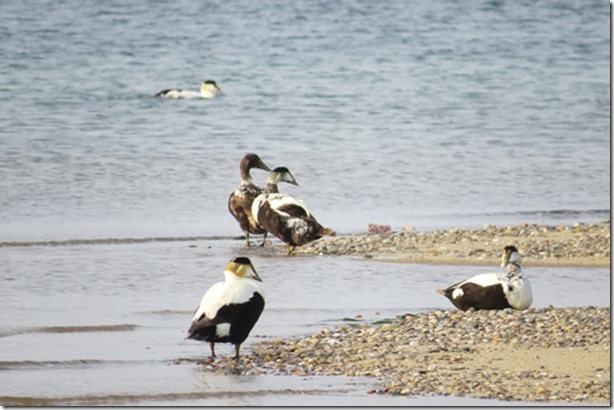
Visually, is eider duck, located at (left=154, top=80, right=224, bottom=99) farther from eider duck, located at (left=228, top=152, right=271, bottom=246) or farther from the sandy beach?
the sandy beach

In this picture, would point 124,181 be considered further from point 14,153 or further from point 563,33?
point 563,33

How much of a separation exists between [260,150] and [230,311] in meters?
11.4

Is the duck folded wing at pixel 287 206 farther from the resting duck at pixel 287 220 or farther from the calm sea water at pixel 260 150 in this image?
the calm sea water at pixel 260 150

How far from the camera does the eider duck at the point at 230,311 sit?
9.24 m

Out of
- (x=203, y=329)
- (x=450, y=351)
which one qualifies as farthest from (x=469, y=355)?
(x=203, y=329)

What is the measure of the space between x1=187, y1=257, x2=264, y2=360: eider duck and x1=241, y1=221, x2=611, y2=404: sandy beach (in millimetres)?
192

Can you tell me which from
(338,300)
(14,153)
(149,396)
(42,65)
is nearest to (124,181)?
(14,153)

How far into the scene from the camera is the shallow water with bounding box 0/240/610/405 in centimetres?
854

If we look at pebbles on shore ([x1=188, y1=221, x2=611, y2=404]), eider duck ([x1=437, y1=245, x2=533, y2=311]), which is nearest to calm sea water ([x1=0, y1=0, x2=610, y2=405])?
pebbles on shore ([x1=188, y1=221, x2=611, y2=404])

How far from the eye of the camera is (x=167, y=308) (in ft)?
36.3

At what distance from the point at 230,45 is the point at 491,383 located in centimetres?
2689

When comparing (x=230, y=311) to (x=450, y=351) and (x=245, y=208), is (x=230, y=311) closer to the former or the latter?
(x=450, y=351)

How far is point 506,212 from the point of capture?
53.0 feet

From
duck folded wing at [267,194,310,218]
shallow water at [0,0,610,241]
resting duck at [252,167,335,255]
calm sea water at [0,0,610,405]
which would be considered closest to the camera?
calm sea water at [0,0,610,405]
